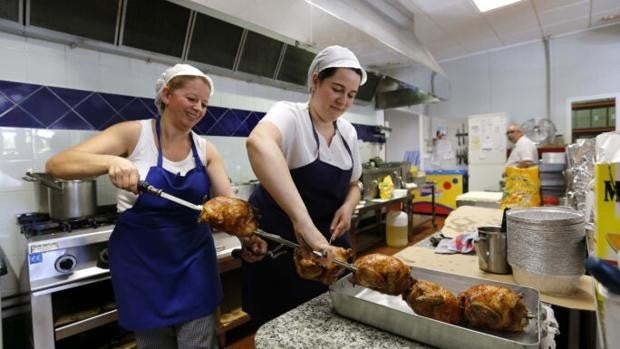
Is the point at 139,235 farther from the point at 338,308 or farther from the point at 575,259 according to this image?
the point at 575,259

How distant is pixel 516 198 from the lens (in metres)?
2.44

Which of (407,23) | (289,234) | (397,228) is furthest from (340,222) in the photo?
(407,23)

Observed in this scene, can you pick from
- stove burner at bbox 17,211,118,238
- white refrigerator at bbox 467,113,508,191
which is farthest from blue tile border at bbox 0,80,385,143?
white refrigerator at bbox 467,113,508,191

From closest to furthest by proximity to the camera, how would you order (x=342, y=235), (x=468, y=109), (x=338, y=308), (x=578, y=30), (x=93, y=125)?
(x=338, y=308)
(x=342, y=235)
(x=93, y=125)
(x=578, y=30)
(x=468, y=109)

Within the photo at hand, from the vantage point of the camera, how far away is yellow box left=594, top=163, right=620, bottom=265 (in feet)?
2.31

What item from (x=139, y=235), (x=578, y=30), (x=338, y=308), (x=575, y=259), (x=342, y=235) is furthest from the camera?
(x=578, y=30)

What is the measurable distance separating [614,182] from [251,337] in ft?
8.19

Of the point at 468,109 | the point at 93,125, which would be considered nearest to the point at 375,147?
the point at 468,109

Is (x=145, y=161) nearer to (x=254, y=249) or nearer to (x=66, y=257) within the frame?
(x=254, y=249)

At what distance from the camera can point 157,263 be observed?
1.28 metres

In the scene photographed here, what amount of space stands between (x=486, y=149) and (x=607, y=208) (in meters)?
6.21

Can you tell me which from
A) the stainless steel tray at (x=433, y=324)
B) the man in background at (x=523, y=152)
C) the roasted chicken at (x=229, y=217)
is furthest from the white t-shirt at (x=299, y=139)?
the man in background at (x=523, y=152)

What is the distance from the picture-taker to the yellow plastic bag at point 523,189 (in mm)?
2408

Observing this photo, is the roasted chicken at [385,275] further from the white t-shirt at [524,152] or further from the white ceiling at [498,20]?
the white t-shirt at [524,152]
